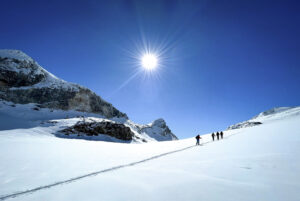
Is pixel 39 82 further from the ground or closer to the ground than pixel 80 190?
further from the ground

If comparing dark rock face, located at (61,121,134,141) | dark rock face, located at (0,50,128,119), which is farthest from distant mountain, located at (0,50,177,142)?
dark rock face, located at (61,121,134,141)

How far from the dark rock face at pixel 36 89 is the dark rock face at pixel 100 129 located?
95.3 feet

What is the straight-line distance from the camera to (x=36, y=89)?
53000mm

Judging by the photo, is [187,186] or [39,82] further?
[39,82]

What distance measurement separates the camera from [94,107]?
66188mm

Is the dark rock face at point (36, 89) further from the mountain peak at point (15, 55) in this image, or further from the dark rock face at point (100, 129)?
the dark rock face at point (100, 129)

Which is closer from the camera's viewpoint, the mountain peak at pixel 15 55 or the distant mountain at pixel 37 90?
the distant mountain at pixel 37 90

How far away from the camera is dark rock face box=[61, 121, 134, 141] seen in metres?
28.5

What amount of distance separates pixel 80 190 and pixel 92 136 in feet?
98.2

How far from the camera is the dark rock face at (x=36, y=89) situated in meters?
48.2

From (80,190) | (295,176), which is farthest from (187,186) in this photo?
(295,176)

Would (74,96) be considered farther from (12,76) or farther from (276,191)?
(276,191)

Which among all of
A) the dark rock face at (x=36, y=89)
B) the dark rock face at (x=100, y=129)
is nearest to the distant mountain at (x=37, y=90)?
the dark rock face at (x=36, y=89)

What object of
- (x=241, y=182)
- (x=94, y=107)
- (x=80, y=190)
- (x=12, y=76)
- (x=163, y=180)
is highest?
(x=12, y=76)
